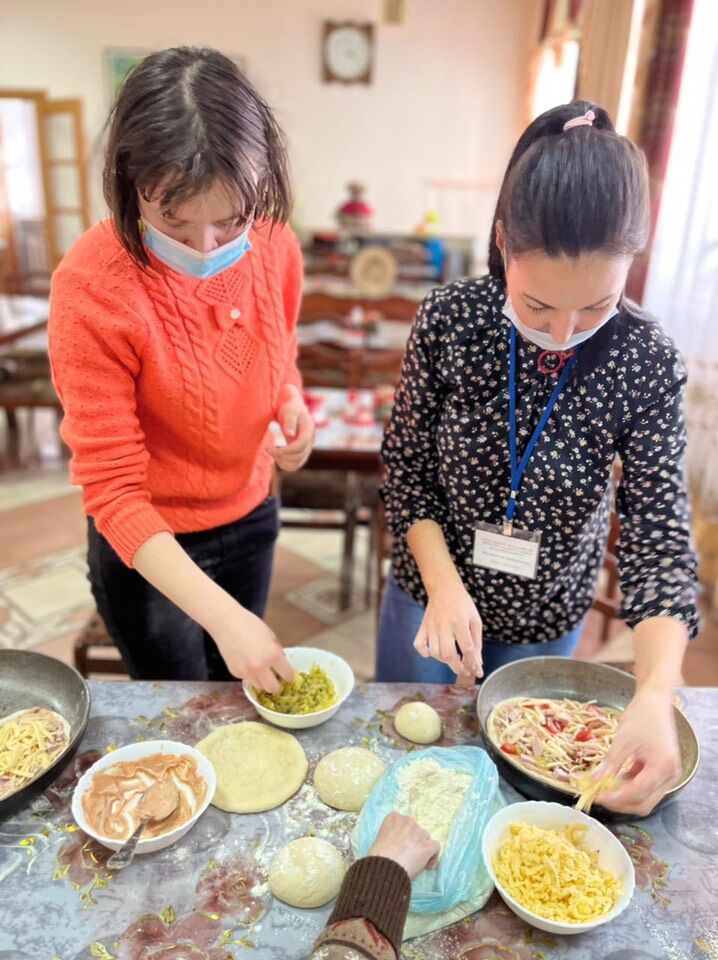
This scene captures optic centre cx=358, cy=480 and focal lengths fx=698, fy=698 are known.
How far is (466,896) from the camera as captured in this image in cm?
85

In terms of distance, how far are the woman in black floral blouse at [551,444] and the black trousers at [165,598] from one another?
301mm

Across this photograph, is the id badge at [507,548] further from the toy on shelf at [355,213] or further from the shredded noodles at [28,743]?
the toy on shelf at [355,213]

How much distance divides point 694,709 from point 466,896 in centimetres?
59

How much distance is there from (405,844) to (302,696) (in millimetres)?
349

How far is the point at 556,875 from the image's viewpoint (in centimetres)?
86

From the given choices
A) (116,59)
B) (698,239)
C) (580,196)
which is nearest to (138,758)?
(580,196)

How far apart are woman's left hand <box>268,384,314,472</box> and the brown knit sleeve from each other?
71 centimetres

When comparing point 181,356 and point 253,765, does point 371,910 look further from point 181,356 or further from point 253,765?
point 181,356

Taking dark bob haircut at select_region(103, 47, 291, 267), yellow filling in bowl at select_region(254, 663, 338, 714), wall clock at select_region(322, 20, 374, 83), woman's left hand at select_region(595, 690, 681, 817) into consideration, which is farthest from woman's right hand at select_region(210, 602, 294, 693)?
wall clock at select_region(322, 20, 374, 83)

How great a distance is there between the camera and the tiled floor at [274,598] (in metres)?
2.66

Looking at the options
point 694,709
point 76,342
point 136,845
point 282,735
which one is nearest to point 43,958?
point 136,845

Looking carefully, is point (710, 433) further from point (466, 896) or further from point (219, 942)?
point (219, 942)

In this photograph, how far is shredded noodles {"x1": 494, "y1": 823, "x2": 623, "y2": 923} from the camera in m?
0.83

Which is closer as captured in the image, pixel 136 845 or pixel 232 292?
pixel 136 845
